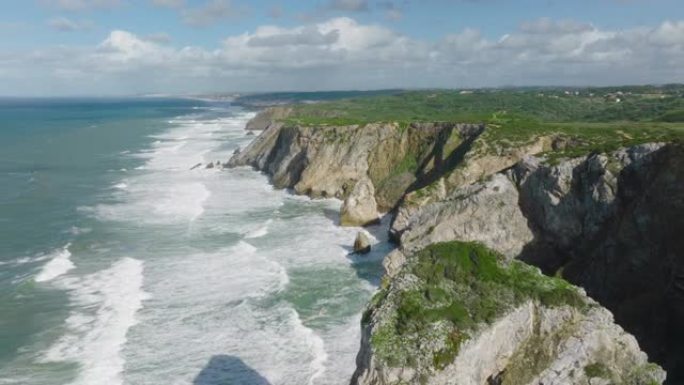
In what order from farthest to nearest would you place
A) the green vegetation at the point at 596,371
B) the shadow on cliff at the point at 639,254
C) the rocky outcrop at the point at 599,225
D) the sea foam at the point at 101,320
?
the sea foam at the point at 101,320 → the rocky outcrop at the point at 599,225 → the shadow on cliff at the point at 639,254 → the green vegetation at the point at 596,371

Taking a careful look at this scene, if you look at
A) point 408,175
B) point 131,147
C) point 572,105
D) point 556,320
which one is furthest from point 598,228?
point 572,105

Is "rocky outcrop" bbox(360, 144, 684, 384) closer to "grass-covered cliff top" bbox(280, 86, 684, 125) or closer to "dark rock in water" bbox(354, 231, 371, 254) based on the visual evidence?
"dark rock in water" bbox(354, 231, 371, 254)

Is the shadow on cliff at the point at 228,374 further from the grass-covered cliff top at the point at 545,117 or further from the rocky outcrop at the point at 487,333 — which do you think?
the grass-covered cliff top at the point at 545,117

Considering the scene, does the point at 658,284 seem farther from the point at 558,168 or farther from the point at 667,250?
the point at 558,168

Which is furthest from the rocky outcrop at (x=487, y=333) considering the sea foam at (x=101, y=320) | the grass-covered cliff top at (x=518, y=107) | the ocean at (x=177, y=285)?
the grass-covered cliff top at (x=518, y=107)

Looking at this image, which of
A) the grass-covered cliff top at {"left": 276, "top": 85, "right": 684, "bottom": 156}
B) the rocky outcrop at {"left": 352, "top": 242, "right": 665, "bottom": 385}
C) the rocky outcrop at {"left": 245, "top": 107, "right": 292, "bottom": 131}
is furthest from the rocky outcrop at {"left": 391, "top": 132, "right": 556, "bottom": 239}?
the rocky outcrop at {"left": 245, "top": 107, "right": 292, "bottom": 131}
